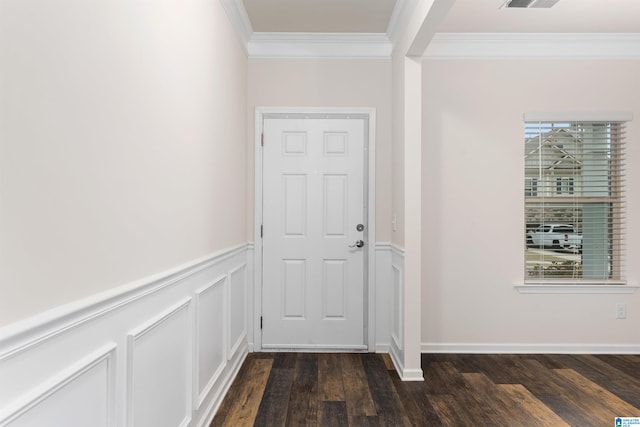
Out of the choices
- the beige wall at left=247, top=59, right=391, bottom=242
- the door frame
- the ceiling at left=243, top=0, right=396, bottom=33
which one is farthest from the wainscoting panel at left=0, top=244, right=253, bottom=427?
the ceiling at left=243, top=0, right=396, bottom=33

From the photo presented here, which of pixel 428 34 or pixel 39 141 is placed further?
pixel 428 34

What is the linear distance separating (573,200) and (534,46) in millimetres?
1325

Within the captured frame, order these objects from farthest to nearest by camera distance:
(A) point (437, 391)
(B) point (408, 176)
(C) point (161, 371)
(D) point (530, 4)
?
(B) point (408, 176)
(D) point (530, 4)
(A) point (437, 391)
(C) point (161, 371)

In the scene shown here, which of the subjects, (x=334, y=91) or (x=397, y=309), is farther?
(x=334, y=91)

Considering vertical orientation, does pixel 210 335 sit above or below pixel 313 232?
below

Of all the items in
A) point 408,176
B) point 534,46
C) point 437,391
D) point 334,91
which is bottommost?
point 437,391

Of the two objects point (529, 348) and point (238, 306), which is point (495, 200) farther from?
point (238, 306)

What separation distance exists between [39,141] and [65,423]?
0.69 m

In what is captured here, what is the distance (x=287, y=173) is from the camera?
3.58 metres

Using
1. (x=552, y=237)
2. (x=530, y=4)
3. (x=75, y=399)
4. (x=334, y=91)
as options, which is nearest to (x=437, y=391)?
(x=552, y=237)

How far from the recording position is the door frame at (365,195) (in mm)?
3553

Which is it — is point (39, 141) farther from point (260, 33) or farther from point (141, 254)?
point (260, 33)

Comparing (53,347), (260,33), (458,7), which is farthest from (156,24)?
(458,7)

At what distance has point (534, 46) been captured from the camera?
3504 mm
